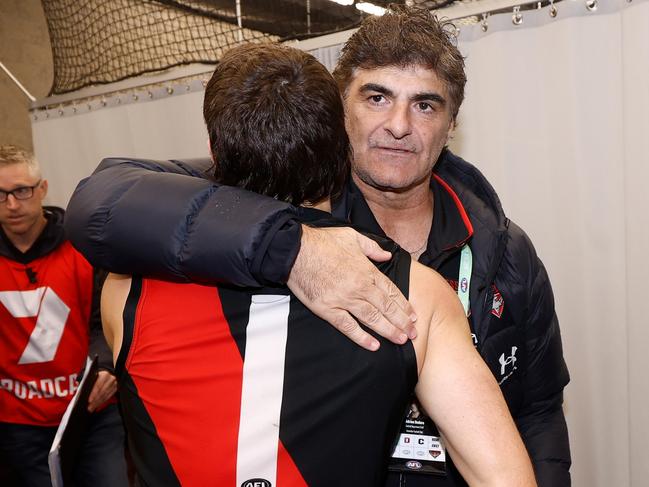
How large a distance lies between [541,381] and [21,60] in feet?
12.0

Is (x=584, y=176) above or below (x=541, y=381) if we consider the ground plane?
above

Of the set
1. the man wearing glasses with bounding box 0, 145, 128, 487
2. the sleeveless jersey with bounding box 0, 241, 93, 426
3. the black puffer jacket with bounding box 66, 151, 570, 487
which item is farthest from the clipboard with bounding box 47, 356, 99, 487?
the black puffer jacket with bounding box 66, 151, 570, 487

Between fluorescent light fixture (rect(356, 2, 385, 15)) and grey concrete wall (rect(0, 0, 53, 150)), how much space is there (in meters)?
2.36

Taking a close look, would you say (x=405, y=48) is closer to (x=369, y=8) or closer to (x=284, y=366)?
(x=284, y=366)

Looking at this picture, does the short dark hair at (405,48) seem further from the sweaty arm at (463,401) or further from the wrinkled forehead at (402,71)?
the sweaty arm at (463,401)

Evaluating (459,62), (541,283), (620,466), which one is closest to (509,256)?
(541,283)

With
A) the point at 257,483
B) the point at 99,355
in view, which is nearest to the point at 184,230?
the point at 257,483

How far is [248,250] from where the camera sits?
745 millimetres

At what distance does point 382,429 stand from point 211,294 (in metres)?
0.29

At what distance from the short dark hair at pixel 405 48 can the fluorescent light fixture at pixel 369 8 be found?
88 cm

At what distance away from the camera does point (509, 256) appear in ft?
4.22

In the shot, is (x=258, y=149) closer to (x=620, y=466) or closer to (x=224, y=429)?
(x=224, y=429)

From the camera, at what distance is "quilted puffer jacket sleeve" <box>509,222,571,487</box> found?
129cm

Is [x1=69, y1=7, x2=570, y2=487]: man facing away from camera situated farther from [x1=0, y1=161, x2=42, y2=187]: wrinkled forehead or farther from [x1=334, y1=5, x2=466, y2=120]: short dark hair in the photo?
[x1=0, y1=161, x2=42, y2=187]: wrinkled forehead
